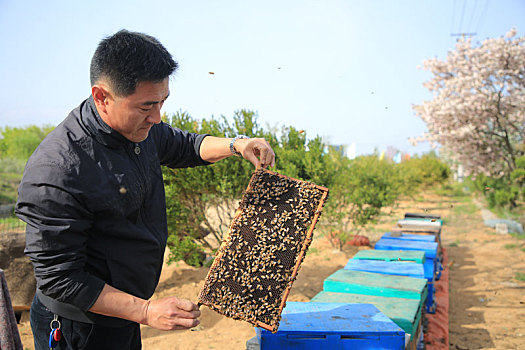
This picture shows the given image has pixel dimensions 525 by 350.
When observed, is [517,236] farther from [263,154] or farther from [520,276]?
[263,154]

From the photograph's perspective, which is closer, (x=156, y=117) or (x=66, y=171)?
(x=66, y=171)

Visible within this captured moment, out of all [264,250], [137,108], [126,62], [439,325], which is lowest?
[439,325]

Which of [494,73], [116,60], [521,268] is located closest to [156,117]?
[116,60]

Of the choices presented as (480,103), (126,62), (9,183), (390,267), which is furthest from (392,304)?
(9,183)

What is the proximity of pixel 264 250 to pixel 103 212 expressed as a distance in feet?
3.03

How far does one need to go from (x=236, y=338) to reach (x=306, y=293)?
1.85 meters

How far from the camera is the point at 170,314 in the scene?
1712 mm

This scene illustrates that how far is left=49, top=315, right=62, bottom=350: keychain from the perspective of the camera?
1.84 meters

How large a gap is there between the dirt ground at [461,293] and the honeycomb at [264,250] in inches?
98.4

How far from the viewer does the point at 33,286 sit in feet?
16.4

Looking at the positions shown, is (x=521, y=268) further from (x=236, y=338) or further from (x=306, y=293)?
(x=236, y=338)

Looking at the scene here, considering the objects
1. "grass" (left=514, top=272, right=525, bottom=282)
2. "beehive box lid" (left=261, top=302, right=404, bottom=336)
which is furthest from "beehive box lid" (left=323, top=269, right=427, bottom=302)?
"grass" (left=514, top=272, right=525, bottom=282)

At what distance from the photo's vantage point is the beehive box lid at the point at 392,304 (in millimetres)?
2900

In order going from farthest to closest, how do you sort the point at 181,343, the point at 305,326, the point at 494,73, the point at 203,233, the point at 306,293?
the point at 494,73
the point at 203,233
the point at 306,293
the point at 181,343
the point at 305,326
